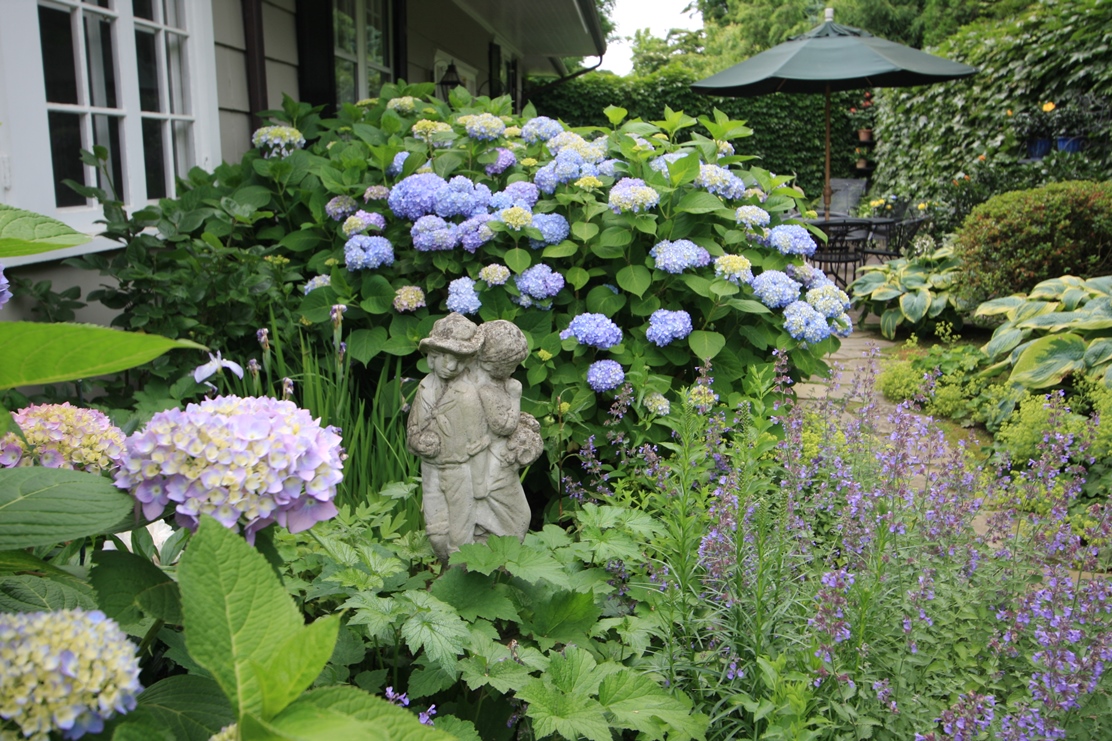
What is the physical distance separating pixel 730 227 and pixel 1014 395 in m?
1.94

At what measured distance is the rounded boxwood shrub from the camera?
608 centimetres

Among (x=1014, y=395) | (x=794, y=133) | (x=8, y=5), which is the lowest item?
(x=1014, y=395)

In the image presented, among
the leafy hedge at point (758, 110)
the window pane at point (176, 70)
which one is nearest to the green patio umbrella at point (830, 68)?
the window pane at point (176, 70)

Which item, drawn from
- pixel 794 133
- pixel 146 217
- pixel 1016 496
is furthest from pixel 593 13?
pixel 794 133

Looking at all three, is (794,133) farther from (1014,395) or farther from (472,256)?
(472,256)

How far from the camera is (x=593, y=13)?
8906mm

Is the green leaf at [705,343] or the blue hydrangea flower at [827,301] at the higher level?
the blue hydrangea flower at [827,301]

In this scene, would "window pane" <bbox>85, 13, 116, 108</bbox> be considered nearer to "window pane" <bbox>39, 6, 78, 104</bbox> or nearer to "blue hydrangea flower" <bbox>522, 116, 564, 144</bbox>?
"window pane" <bbox>39, 6, 78, 104</bbox>

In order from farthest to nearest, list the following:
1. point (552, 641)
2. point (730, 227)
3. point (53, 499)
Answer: point (730, 227)
point (552, 641)
point (53, 499)

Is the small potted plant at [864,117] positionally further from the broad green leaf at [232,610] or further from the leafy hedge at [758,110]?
the broad green leaf at [232,610]

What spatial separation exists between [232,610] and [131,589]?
30 centimetres

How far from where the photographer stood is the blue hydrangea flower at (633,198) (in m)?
3.20

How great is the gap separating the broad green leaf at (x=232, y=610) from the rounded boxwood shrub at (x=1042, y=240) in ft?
21.5

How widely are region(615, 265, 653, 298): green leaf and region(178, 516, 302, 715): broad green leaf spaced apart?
2502 millimetres
